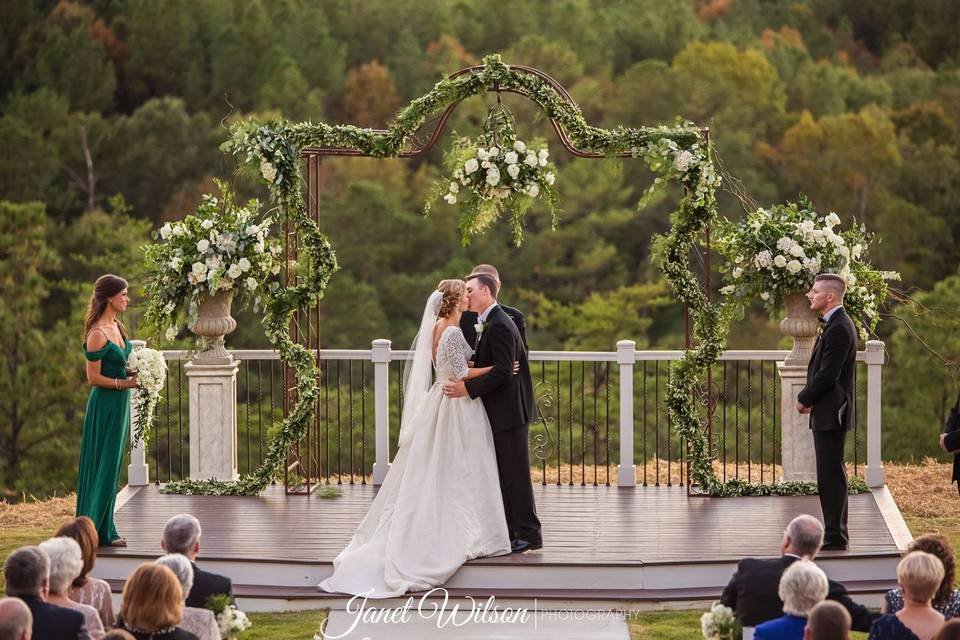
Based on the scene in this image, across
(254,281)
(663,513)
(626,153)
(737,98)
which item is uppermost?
(737,98)

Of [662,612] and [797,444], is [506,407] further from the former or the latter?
[797,444]

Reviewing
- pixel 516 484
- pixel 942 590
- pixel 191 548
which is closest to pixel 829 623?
pixel 942 590

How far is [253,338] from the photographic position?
28.5 meters

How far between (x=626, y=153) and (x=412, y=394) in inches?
113

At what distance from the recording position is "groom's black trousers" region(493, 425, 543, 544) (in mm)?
9195

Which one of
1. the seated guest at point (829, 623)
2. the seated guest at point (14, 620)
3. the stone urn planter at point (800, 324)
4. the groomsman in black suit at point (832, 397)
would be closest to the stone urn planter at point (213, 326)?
the stone urn planter at point (800, 324)

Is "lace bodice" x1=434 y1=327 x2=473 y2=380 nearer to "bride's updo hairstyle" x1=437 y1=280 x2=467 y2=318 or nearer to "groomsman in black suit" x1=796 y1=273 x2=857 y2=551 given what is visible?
"bride's updo hairstyle" x1=437 y1=280 x2=467 y2=318

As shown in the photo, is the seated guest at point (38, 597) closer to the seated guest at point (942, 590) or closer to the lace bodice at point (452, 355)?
the seated guest at point (942, 590)

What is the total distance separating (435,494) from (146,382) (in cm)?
222

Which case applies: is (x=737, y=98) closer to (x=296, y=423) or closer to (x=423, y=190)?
(x=423, y=190)

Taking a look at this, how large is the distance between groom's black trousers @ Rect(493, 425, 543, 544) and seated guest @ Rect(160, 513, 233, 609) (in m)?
2.85

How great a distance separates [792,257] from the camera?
1108cm

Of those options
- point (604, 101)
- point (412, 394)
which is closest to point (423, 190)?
point (604, 101)

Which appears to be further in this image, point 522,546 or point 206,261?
point 206,261
